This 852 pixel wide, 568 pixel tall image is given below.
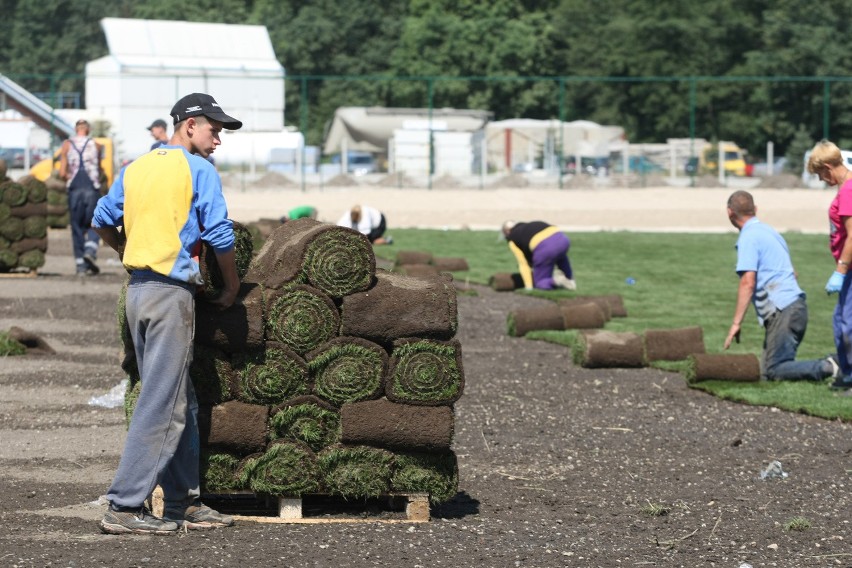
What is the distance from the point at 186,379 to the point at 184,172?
952 millimetres

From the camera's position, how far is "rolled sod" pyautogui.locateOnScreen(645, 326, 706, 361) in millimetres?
13328

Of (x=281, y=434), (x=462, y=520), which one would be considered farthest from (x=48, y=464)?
(x=462, y=520)

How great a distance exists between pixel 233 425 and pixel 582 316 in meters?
8.95

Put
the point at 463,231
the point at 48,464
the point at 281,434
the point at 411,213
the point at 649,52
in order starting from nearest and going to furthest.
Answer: the point at 281,434 → the point at 48,464 → the point at 463,231 → the point at 411,213 → the point at 649,52

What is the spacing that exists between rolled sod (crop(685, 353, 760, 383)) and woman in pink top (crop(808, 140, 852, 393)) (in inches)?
38.1

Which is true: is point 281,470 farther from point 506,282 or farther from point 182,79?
point 182,79

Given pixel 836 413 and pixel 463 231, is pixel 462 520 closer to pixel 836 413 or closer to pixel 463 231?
pixel 836 413

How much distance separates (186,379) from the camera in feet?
22.1

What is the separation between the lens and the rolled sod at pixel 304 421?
7.13 meters

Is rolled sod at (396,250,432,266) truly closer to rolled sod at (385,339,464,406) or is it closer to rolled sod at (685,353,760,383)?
rolled sod at (685,353,760,383)

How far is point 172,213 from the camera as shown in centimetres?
663

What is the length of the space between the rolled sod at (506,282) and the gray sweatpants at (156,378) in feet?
44.0

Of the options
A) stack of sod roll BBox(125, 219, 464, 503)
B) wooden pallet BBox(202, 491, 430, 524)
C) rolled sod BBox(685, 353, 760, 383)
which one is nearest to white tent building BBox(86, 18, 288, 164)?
rolled sod BBox(685, 353, 760, 383)

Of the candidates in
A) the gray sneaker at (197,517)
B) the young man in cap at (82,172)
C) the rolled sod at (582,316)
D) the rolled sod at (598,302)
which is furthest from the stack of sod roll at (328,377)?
the young man in cap at (82,172)
